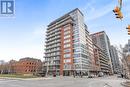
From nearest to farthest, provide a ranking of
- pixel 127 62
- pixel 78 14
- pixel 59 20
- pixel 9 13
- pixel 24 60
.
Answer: pixel 9 13 → pixel 127 62 → pixel 78 14 → pixel 59 20 → pixel 24 60

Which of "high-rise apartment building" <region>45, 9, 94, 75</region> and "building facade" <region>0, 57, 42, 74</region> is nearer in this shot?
"high-rise apartment building" <region>45, 9, 94, 75</region>

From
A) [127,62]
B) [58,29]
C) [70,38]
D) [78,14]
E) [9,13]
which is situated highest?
[78,14]

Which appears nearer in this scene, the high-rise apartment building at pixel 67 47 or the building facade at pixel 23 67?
the high-rise apartment building at pixel 67 47

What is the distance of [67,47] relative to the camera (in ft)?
372

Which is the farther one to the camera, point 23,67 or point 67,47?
point 23,67

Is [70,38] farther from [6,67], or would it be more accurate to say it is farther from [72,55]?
[6,67]

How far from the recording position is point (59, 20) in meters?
126

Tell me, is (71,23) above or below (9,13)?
above

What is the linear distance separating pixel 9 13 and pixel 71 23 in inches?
3582

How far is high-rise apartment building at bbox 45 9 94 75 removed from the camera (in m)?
108

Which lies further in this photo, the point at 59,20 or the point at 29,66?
the point at 29,66

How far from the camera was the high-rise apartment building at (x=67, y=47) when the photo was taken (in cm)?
10850

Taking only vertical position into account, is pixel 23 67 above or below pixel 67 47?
below

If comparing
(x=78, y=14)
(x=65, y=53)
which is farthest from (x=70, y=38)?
(x=78, y=14)
